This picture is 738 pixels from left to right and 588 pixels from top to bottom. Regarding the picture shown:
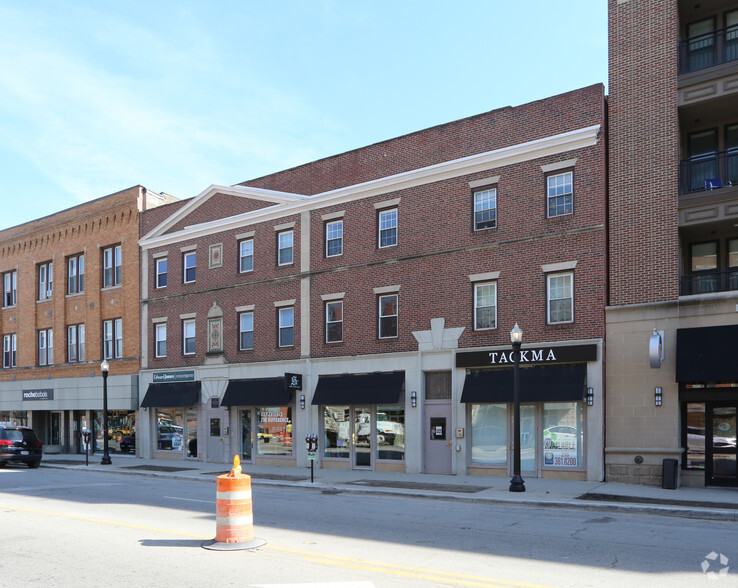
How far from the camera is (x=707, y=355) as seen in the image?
16.7 metres

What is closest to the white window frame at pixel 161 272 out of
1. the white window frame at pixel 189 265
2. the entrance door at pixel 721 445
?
the white window frame at pixel 189 265

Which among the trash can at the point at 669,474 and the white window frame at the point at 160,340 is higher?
the white window frame at the point at 160,340

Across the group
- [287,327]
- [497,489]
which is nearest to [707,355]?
[497,489]

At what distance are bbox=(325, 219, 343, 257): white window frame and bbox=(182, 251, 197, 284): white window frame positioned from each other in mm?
7370

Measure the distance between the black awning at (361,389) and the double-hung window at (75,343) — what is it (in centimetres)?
1612

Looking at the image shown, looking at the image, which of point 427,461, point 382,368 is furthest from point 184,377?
point 427,461

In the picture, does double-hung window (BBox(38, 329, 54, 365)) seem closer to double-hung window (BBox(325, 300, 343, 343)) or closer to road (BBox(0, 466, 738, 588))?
double-hung window (BBox(325, 300, 343, 343))

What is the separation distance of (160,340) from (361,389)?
11.9m

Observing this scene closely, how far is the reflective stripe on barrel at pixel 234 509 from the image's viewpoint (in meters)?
10.1

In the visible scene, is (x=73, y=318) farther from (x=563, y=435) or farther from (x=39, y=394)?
(x=563, y=435)

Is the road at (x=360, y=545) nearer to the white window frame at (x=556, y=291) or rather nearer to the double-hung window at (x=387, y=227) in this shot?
the white window frame at (x=556, y=291)

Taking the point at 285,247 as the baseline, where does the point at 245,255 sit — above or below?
below

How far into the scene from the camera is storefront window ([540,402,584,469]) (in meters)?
18.8

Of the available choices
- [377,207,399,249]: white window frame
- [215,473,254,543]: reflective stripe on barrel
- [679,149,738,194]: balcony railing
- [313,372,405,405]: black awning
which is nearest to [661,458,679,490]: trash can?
[679,149,738,194]: balcony railing
